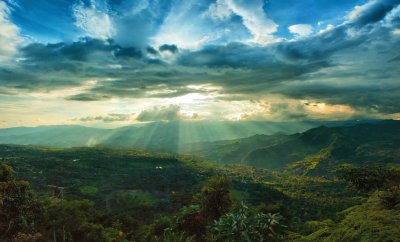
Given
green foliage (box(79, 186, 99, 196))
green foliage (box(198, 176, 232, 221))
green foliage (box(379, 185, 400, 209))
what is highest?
green foliage (box(379, 185, 400, 209))

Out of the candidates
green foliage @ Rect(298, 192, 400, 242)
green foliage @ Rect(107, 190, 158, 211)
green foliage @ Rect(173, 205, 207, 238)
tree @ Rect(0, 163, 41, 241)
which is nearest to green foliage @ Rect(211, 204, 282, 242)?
green foliage @ Rect(298, 192, 400, 242)

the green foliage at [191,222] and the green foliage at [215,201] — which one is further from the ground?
the green foliage at [215,201]

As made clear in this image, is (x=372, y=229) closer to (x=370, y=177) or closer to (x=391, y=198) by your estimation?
(x=391, y=198)

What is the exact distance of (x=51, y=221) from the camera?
3825 cm

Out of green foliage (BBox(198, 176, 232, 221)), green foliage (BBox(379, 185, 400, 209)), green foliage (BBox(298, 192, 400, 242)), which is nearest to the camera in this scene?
green foliage (BBox(298, 192, 400, 242))

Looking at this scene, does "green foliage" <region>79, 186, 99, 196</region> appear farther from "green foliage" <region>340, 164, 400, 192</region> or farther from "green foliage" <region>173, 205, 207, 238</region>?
"green foliage" <region>340, 164, 400, 192</region>

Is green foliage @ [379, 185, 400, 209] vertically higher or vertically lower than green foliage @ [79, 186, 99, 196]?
higher

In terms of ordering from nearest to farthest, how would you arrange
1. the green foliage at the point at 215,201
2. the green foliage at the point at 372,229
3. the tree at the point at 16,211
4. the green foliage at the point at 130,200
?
the green foliage at the point at 372,229 → the tree at the point at 16,211 → the green foliage at the point at 215,201 → the green foliage at the point at 130,200

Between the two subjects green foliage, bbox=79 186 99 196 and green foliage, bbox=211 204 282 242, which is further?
green foliage, bbox=79 186 99 196

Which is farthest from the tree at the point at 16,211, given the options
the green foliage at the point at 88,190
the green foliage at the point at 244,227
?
the green foliage at the point at 88,190

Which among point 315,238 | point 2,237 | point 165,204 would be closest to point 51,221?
point 2,237

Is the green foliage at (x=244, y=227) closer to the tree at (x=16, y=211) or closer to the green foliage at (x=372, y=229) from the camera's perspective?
the green foliage at (x=372, y=229)

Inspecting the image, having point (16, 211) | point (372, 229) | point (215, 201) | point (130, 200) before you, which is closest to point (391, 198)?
point (372, 229)

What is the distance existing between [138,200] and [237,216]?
15096 cm
